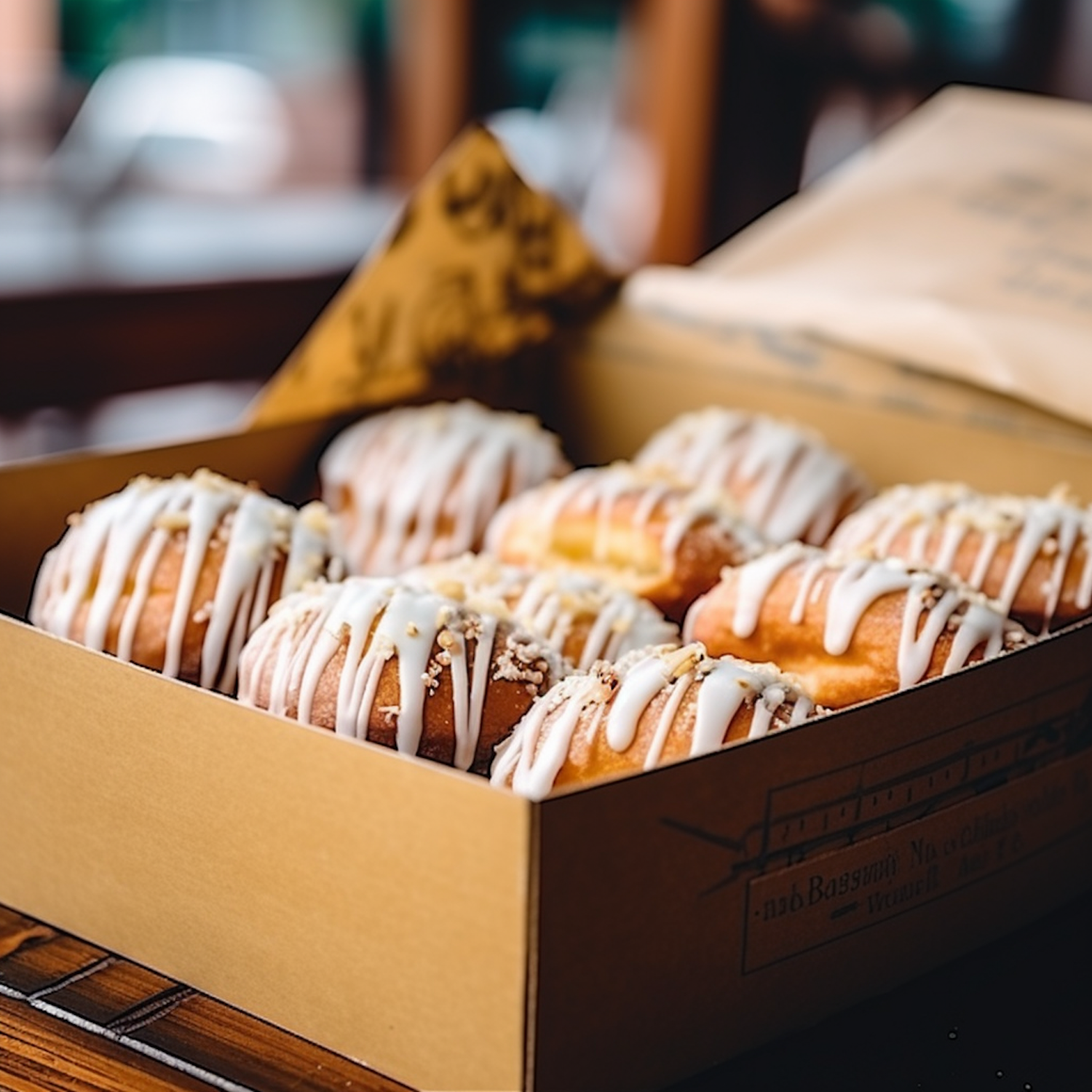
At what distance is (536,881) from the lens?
83cm

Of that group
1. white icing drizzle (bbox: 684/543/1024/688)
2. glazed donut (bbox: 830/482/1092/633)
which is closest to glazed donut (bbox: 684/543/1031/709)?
white icing drizzle (bbox: 684/543/1024/688)

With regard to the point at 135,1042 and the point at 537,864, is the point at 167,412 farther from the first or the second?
the point at 537,864

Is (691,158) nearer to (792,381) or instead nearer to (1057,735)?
(792,381)

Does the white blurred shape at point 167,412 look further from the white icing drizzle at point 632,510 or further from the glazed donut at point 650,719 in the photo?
the glazed donut at point 650,719

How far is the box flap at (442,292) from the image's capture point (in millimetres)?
1888

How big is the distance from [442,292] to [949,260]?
0.60 meters

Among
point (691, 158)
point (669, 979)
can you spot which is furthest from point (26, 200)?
point (669, 979)

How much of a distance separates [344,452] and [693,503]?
486 millimetres

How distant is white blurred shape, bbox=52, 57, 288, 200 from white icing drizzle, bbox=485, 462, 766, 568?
3.30 meters

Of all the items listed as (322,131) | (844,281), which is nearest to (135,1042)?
(844,281)

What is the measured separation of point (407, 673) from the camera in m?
1.12

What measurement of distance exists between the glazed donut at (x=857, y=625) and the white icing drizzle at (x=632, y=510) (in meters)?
0.22

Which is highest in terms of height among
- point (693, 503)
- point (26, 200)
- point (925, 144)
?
point (925, 144)

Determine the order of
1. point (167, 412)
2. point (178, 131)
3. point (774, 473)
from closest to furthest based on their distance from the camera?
point (774, 473) → point (167, 412) → point (178, 131)
